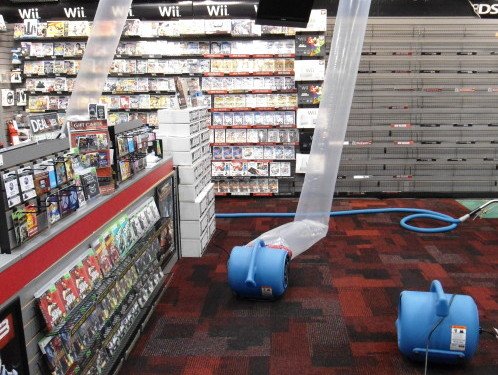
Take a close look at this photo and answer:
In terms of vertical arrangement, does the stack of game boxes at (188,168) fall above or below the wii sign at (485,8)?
below

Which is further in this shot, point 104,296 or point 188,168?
point 188,168

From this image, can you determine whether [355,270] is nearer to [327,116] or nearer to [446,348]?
[327,116]

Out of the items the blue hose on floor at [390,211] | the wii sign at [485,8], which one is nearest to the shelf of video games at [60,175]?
the blue hose on floor at [390,211]

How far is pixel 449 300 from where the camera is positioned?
3098mm

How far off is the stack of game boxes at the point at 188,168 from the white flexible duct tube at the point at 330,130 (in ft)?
2.64

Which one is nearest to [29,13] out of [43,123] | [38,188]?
[43,123]

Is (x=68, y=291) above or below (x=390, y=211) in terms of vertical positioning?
above

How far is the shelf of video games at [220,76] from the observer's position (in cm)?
741

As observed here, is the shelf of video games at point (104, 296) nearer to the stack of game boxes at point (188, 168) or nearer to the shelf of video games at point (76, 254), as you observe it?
the shelf of video games at point (76, 254)

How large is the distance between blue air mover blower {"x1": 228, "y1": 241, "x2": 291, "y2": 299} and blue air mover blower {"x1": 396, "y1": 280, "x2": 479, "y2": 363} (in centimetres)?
113

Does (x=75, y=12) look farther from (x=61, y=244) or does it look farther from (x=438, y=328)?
(x=438, y=328)

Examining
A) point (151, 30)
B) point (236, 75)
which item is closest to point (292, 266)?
point (236, 75)

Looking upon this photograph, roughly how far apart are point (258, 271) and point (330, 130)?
4.95 feet

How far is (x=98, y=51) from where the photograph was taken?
13.1 feet
